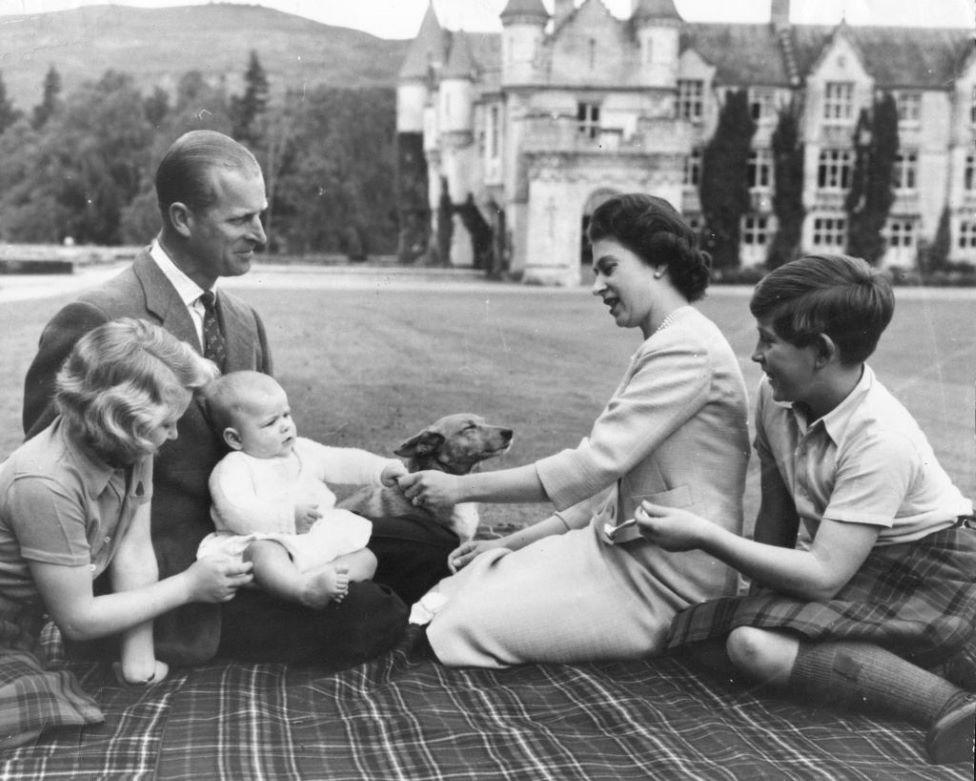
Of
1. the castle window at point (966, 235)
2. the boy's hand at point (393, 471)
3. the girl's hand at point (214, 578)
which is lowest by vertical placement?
the girl's hand at point (214, 578)

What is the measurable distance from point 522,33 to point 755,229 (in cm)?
198

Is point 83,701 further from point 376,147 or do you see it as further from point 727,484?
point 376,147

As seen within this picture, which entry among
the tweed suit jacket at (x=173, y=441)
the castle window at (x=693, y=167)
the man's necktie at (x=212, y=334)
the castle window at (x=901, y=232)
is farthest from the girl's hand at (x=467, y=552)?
the castle window at (x=901, y=232)

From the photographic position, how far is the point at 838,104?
234 inches

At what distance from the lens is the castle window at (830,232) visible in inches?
235

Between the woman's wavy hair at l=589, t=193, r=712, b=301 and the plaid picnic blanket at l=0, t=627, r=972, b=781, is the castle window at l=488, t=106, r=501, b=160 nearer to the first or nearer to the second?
the woman's wavy hair at l=589, t=193, r=712, b=301

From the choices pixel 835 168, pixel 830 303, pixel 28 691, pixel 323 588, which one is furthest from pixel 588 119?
pixel 28 691

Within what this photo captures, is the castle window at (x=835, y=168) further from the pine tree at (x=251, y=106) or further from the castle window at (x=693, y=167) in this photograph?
the pine tree at (x=251, y=106)

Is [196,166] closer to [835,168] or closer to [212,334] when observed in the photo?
[212,334]

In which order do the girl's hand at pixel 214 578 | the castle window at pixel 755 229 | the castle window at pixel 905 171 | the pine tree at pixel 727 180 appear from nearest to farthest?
the girl's hand at pixel 214 578 < the castle window at pixel 905 171 < the pine tree at pixel 727 180 < the castle window at pixel 755 229

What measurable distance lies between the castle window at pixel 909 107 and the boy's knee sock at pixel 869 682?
3.25 metres

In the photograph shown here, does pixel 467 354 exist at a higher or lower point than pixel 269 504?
higher

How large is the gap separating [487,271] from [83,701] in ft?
10.6

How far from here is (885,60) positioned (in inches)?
207
